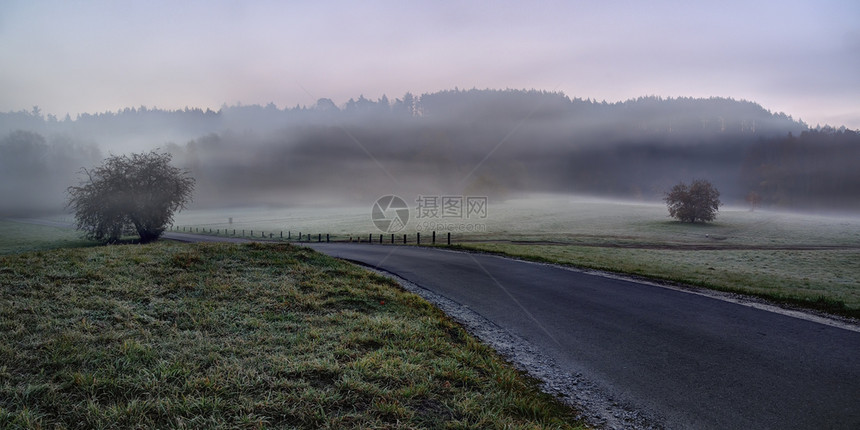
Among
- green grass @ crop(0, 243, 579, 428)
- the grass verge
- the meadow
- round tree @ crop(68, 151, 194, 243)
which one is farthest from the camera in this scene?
round tree @ crop(68, 151, 194, 243)

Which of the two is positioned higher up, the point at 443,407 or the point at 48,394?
the point at 48,394

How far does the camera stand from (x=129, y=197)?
1405 inches

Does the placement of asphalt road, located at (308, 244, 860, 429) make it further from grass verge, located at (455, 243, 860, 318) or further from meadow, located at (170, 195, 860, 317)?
meadow, located at (170, 195, 860, 317)

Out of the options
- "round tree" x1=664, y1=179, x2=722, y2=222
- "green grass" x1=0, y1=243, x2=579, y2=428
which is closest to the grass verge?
"green grass" x1=0, y1=243, x2=579, y2=428

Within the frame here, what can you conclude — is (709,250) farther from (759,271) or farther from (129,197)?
(129,197)

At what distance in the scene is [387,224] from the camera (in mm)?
65812

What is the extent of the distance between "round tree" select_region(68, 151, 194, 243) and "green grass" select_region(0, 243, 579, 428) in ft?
105

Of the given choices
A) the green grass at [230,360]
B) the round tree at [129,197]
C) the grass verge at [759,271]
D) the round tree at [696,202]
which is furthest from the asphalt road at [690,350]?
the round tree at [696,202]

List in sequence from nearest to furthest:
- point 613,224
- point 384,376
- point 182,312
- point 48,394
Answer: point 48,394, point 384,376, point 182,312, point 613,224

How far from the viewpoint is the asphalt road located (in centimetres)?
494

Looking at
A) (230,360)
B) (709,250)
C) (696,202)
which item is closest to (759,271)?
(709,250)

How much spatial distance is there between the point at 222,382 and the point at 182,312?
3.63m

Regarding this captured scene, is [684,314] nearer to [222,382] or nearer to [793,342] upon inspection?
[793,342]

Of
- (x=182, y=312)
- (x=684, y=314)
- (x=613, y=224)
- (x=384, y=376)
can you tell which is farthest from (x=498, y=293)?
(x=613, y=224)
